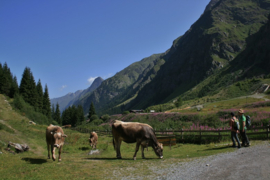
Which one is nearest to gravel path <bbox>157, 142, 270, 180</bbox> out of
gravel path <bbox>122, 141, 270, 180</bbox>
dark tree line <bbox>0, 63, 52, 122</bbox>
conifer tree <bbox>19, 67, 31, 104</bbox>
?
gravel path <bbox>122, 141, 270, 180</bbox>

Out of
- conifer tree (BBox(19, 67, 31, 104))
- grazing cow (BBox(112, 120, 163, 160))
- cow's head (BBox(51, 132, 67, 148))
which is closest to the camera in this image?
cow's head (BBox(51, 132, 67, 148))

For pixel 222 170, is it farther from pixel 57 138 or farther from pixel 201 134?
pixel 201 134

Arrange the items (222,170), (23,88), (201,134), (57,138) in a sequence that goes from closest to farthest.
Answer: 1. (222,170)
2. (57,138)
3. (201,134)
4. (23,88)

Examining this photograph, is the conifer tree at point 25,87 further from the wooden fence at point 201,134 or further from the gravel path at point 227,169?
the gravel path at point 227,169


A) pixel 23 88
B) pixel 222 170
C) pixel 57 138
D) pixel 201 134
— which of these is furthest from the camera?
pixel 23 88

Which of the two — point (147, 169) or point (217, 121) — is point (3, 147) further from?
point (217, 121)

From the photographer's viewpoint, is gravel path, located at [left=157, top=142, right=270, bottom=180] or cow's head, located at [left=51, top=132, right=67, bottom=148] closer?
gravel path, located at [left=157, top=142, right=270, bottom=180]

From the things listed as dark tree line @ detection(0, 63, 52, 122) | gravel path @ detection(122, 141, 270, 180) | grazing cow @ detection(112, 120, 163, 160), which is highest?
dark tree line @ detection(0, 63, 52, 122)

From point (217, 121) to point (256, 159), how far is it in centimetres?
2366

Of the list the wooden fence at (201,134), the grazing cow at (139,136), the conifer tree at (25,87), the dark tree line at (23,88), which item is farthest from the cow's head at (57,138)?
the conifer tree at (25,87)

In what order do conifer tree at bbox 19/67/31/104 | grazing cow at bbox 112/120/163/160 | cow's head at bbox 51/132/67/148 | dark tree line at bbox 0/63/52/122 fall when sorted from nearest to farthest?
cow's head at bbox 51/132/67/148 < grazing cow at bbox 112/120/163/160 < dark tree line at bbox 0/63/52/122 < conifer tree at bbox 19/67/31/104

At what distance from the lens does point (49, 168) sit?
11.9m

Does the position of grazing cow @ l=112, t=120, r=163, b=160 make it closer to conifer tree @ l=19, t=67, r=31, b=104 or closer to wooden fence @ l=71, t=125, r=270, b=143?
wooden fence @ l=71, t=125, r=270, b=143

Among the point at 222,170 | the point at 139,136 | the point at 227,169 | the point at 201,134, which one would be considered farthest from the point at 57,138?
the point at 201,134
